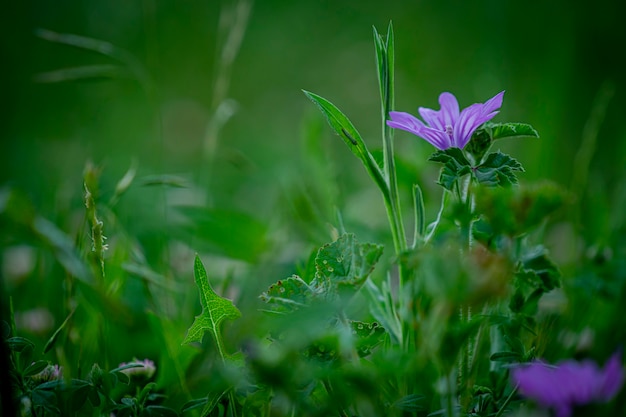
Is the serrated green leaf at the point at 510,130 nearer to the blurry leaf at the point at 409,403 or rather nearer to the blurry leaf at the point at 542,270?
the blurry leaf at the point at 542,270

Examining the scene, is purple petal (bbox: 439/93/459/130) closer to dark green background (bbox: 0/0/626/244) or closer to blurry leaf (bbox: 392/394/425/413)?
blurry leaf (bbox: 392/394/425/413)

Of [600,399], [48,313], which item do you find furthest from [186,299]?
[600,399]

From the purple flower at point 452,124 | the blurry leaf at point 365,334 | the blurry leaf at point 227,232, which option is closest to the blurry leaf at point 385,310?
the blurry leaf at point 365,334

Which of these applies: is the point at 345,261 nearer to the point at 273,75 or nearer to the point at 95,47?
the point at 95,47

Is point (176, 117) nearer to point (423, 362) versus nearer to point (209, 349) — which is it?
point (209, 349)

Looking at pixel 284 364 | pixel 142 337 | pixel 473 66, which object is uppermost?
pixel 473 66

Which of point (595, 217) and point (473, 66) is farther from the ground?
point (473, 66)
